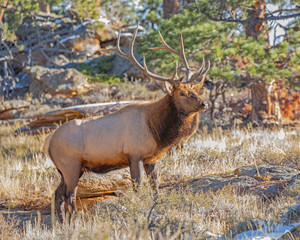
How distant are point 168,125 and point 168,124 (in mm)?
14

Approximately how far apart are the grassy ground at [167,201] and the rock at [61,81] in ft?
17.9

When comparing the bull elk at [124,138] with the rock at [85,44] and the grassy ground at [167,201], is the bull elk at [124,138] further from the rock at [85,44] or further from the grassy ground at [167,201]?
the rock at [85,44]

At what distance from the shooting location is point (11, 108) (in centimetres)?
1705

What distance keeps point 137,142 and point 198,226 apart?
166 centimetres

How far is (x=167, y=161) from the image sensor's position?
306 inches

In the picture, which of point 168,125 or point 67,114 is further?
point 67,114

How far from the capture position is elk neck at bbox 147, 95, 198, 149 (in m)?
5.59

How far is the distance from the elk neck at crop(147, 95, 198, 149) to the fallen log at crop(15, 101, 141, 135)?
5.41 m

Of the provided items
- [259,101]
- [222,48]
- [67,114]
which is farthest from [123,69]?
[222,48]

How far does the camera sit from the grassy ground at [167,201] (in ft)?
13.2

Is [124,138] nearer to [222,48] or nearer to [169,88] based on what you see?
[169,88]

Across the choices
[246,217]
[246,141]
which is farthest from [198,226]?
[246,141]

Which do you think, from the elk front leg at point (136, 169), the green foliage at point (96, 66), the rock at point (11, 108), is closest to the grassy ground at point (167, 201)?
the elk front leg at point (136, 169)

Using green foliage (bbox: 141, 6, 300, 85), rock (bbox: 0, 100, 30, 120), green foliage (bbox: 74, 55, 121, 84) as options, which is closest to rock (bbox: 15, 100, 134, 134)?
green foliage (bbox: 141, 6, 300, 85)
